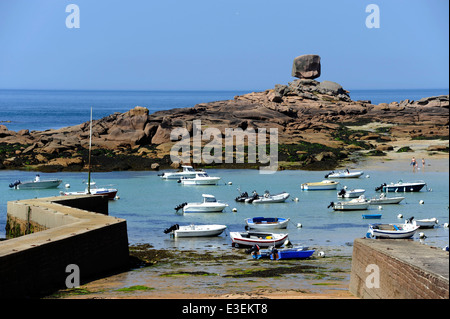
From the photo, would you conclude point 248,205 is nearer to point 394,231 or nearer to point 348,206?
point 348,206

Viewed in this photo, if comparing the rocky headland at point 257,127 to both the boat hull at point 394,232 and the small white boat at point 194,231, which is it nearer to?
the small white boat at point 194,231

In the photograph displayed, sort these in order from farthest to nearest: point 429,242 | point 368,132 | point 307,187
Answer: point 368,132, point 307,187, point 429,242

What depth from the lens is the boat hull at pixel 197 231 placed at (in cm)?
3578

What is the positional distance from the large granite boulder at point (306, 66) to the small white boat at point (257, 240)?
92005 millimetres

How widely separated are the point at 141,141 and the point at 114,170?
9.43 metres

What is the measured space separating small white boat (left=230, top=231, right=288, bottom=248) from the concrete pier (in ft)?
45.1

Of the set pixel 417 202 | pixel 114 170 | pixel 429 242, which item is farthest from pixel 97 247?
pixel 114 170

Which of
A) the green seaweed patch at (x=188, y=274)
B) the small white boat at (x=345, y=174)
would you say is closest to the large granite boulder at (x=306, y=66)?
the small white boat at (x=345, y=174)

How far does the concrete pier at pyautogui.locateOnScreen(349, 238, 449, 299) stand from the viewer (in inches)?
477

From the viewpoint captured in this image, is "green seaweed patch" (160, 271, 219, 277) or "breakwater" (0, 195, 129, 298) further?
"green seaweed patch" (160, 271, 219, 277)

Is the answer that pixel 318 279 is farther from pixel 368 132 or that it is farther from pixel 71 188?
pixel 368 132

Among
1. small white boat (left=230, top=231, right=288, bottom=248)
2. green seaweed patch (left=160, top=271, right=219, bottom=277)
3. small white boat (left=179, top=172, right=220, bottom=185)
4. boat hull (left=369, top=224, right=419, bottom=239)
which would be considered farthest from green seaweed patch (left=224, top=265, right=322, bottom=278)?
small white boat (left=179, top=172, right=220, bottom=185)

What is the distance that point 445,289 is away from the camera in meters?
11.3

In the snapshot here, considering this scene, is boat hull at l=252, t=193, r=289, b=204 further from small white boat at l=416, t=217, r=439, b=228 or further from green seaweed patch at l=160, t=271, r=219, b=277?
green seaweed patch at l=160, t=271, r=219, b=277
